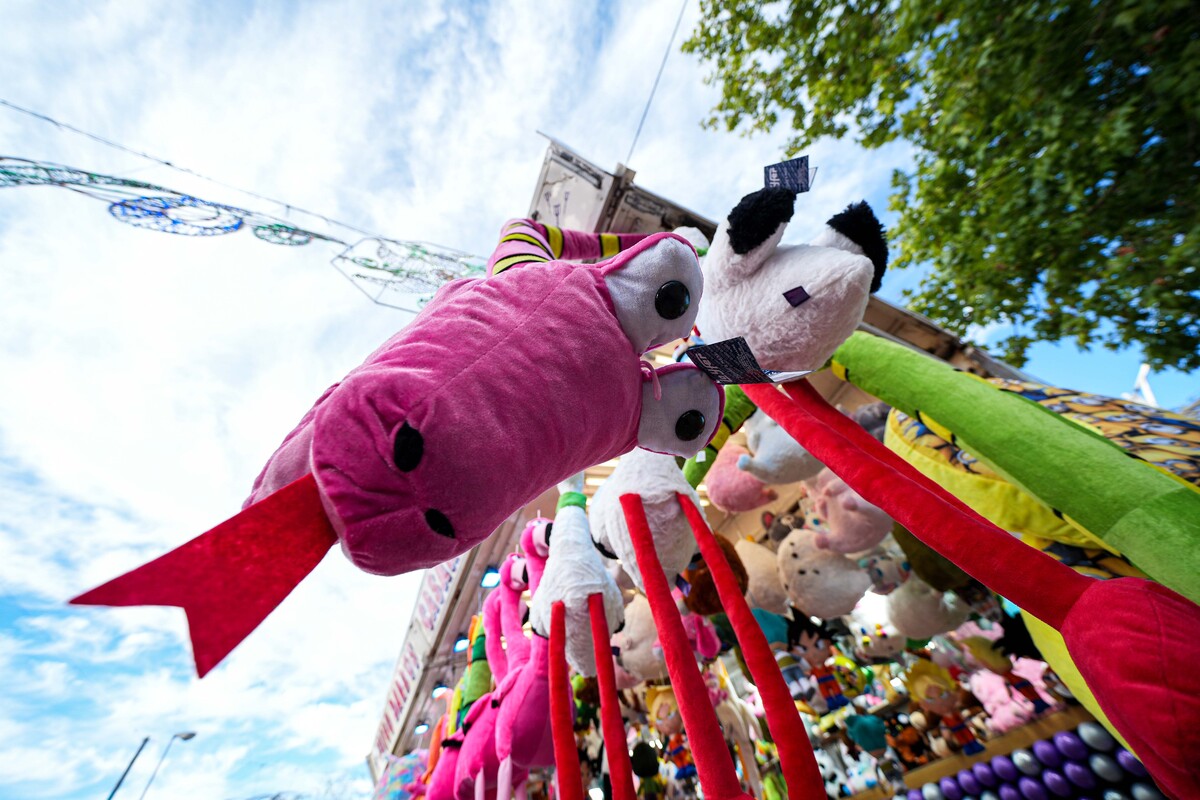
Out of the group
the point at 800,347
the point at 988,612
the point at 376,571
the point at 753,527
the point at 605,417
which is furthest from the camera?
the point at 753,527

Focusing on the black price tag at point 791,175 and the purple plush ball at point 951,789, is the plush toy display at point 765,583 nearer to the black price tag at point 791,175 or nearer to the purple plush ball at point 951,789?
the purple plush ball at point 951,789

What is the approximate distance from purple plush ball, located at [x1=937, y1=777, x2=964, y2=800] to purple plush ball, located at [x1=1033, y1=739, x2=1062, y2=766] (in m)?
0.48

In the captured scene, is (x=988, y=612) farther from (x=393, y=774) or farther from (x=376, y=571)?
(x=393, y=774)

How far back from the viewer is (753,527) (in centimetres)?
338

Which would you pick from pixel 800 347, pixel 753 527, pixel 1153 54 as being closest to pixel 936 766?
pixel 753 527

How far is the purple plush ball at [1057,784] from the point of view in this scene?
8.93 ft

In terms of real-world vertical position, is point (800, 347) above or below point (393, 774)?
above

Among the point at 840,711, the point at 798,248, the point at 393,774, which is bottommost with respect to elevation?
the point at 393,774

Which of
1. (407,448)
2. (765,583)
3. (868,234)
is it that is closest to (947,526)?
(868,234)

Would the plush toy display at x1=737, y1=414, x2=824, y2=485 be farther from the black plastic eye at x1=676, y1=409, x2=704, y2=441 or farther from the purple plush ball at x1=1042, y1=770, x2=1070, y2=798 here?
the purple plush ball at x1=1042, y1=770, x2=1070, y2=798

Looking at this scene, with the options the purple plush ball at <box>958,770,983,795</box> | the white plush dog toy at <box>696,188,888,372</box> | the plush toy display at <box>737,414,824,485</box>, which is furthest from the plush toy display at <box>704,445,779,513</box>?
the purple plush ball at <box>958,770,983,795</box>

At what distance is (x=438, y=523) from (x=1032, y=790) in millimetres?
4011

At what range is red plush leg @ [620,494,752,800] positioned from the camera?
859 mm

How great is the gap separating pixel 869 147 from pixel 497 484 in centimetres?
448
